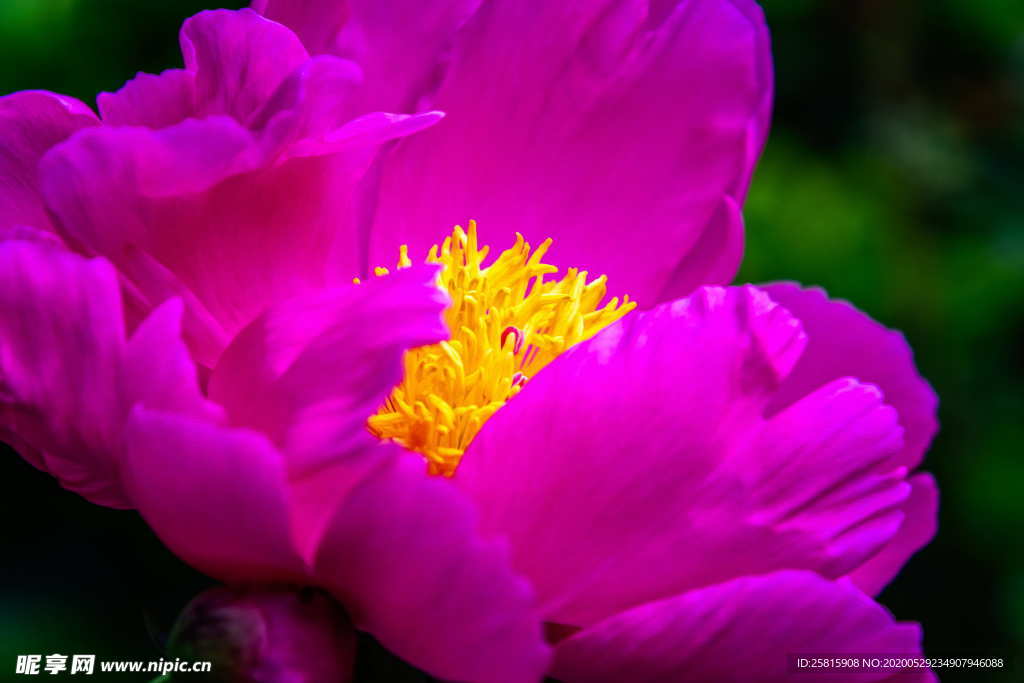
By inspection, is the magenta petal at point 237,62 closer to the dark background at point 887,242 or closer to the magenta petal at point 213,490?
the magenta petal at point 213,490

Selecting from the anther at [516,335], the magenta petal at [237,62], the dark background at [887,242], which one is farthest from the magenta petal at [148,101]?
the dark background at [887,242]

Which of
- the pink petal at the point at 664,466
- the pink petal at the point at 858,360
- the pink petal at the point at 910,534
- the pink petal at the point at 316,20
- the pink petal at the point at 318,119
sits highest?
the pink petal at the point at 318,119

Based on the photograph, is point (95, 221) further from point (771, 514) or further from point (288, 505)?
point (771, 514)

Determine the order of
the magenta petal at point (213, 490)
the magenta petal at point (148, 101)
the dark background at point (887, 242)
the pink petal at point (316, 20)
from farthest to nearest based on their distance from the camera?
the dark background at point (887, 242), the pink petal at point (316, 20), the magenta petal at point (148, 101), the magenta petal at point (213, 490)

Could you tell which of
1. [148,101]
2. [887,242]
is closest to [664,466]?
[148,101]

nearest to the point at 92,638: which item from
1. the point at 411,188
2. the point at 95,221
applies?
the point at 411,188

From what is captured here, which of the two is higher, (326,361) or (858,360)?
(326,361)

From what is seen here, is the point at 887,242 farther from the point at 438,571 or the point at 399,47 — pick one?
the point at 438,571
